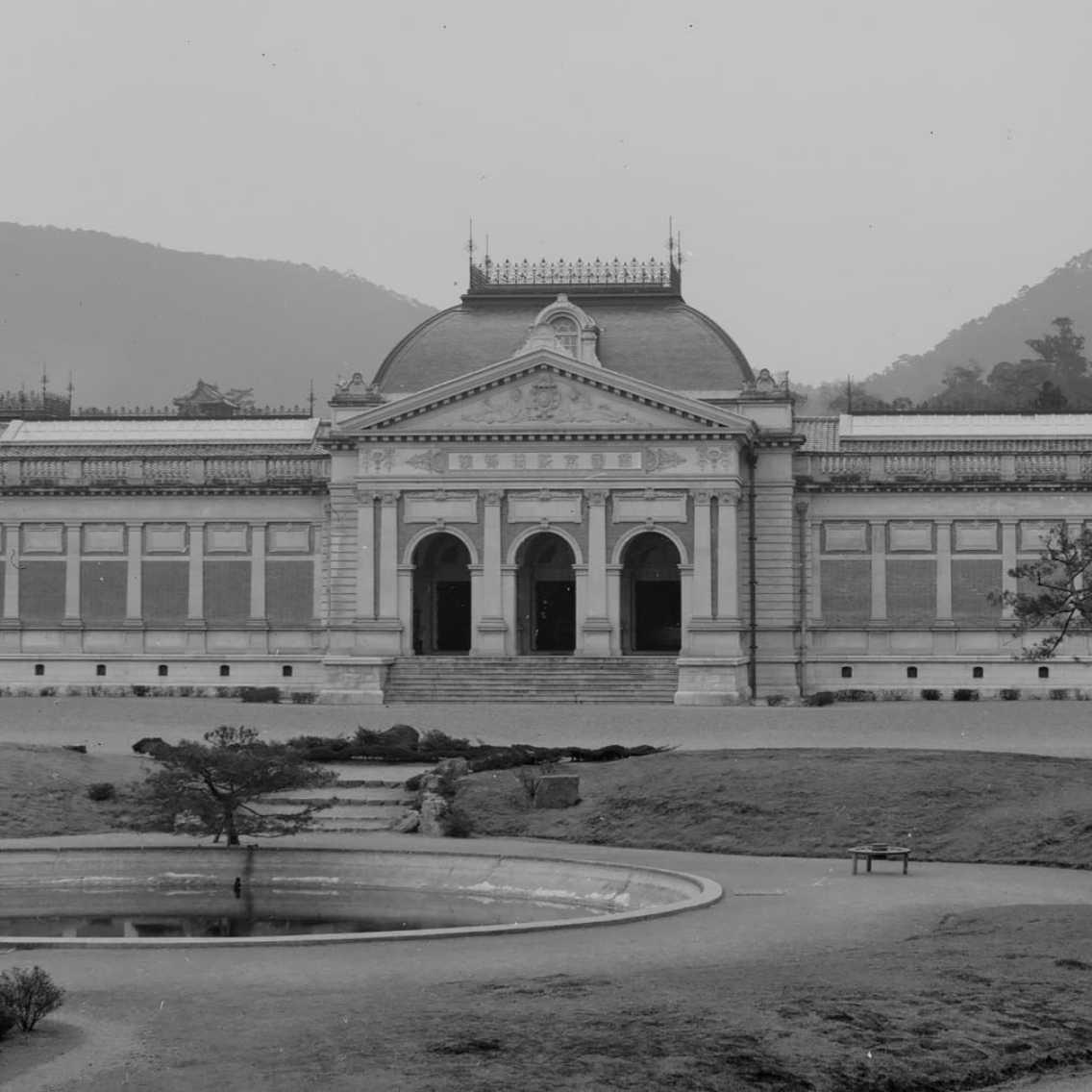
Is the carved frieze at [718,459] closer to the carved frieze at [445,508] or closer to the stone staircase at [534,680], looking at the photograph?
the stone staircase at [534,680]

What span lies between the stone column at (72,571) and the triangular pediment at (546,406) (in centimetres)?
1161

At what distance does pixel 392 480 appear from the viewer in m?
62.2

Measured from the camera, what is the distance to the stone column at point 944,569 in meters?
65.2

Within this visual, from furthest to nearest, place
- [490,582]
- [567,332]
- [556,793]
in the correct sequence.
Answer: [567,332], [490,582], [556,793]

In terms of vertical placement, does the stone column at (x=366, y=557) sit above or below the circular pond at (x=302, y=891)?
above

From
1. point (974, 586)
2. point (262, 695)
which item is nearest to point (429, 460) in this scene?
point (262, 695)

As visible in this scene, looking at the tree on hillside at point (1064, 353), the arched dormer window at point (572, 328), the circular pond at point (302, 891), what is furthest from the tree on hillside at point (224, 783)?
the tree on hillside at point (1064, 353)

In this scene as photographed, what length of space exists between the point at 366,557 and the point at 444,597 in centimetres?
518

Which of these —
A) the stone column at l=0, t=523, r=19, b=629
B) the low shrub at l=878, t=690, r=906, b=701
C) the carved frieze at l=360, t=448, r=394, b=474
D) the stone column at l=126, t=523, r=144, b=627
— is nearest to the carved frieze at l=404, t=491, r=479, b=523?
the carved frieze at l=360, t=448, r=394, b=474

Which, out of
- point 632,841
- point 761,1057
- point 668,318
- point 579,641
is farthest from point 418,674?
point 761,1057

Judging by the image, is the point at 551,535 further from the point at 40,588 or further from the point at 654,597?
the point at 40,588

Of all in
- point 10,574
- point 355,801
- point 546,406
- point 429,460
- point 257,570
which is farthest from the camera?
point 10,574

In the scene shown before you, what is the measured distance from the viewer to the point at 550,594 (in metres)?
66.7

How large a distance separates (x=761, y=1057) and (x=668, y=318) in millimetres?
52002
